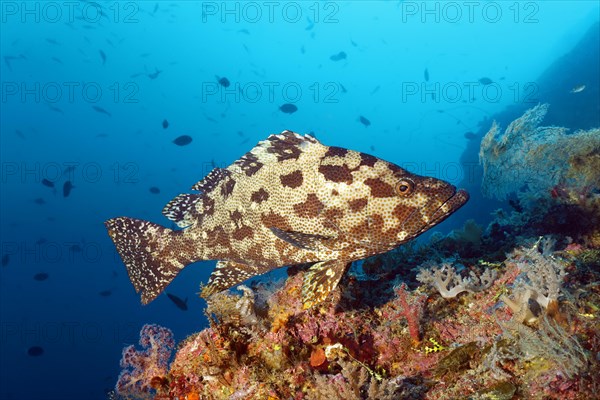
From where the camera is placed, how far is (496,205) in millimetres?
26922

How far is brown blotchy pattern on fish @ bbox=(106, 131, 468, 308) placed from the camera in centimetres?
416

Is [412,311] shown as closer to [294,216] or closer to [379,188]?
[379,188]

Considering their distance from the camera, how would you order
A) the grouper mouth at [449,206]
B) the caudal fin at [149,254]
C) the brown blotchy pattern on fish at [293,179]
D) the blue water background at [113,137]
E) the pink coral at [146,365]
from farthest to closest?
the blue water background at [113,137] < the caudal fin at [149,254] < the pink coral at [146,365] < the brown blotchy pattern on fish at [293,179] < the grouper mouth at [449,206]

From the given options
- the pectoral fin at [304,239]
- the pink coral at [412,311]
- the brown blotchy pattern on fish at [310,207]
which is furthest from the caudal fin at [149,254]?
the pink coral at [412,311]

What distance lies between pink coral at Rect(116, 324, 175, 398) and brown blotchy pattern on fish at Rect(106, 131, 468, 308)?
56cm

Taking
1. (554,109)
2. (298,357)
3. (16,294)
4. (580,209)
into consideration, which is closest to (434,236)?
(580,209)

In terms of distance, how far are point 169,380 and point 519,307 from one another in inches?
158

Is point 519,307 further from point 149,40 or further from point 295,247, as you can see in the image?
point 149,40

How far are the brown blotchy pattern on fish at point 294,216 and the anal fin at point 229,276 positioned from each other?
0.04ft

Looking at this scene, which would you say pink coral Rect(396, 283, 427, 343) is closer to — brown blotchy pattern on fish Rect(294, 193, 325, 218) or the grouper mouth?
the grouper mouth

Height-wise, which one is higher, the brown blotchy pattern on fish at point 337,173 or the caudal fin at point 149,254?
the brown blotchy pattern on fish at point 337,173

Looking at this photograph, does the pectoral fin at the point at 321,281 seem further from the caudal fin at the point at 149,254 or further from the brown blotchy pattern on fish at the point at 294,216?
the caudal fin at the point at 149,254

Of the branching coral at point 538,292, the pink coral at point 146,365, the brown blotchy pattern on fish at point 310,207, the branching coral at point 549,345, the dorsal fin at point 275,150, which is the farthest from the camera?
the pink coral at point 146,365

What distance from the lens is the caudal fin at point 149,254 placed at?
17.7 feet
